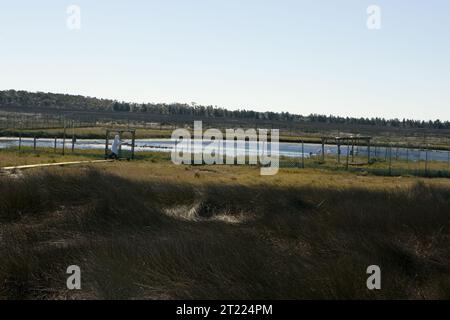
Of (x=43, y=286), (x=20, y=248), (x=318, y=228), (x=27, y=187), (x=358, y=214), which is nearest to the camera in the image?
(x=43, y=286)

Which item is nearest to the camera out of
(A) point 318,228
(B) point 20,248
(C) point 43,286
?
(C) point 43,286

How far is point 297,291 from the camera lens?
632 cm

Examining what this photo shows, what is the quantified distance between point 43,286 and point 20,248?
1.13 metres

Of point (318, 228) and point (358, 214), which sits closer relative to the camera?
point (318, 228)

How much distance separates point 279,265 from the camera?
7141 millimetres

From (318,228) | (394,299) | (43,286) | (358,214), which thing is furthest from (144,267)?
(358,214)

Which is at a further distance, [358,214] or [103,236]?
[358,214]

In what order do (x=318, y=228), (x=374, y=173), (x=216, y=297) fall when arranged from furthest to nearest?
(x=374, y=173)
(x=318, y=228)
(x=216, y=297)

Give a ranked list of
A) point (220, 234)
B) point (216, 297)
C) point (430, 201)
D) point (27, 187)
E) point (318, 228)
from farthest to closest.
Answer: point (430, 201) → point (27, 187) → point (318, 228) → point (220, 234) → point (216, 297)

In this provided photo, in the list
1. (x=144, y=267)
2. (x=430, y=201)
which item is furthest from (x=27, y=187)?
(x=430, y=201)

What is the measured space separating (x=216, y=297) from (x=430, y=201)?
24.7 ft

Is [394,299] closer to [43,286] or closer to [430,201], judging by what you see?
[43,286]

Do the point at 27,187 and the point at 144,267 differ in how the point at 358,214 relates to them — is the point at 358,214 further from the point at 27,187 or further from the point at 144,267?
the point at 27,187

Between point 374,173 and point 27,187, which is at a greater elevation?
point 27,187
